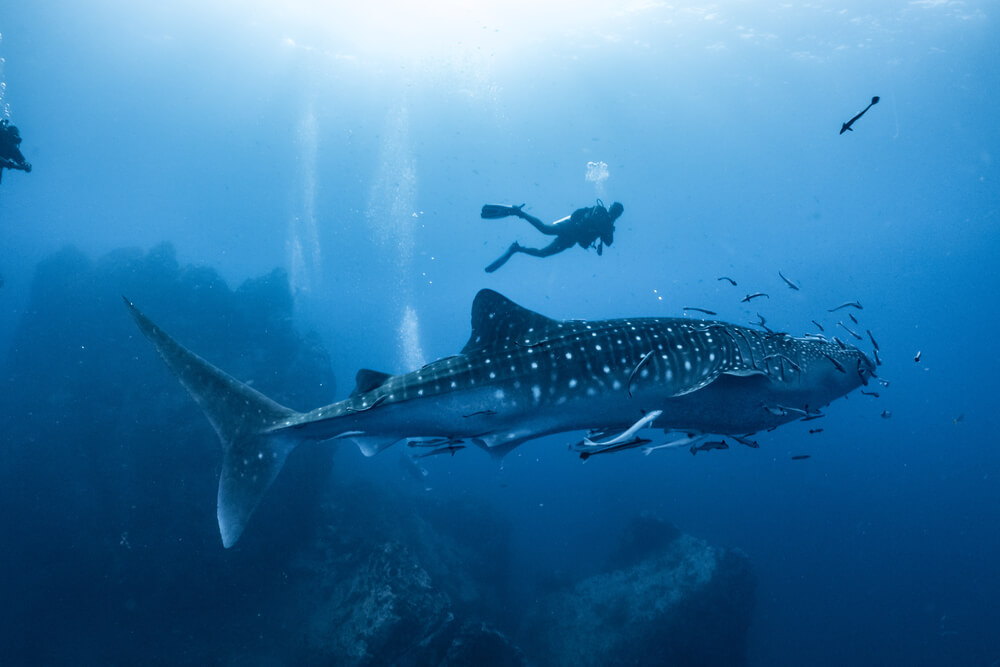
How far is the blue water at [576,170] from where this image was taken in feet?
99.1

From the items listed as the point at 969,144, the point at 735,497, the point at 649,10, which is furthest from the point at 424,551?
the point at 969,144

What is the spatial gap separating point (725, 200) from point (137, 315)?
259ft

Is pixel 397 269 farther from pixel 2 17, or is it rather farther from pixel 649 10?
pixel 649 10

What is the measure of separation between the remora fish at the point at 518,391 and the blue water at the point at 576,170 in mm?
4802

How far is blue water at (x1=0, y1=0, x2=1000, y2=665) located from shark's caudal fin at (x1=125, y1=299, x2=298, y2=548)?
8640 mm

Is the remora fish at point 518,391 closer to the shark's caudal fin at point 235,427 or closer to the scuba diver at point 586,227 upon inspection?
the shark's caudal fin at point 235,427

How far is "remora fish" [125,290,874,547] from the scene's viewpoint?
4.32m

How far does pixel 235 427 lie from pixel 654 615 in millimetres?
19876

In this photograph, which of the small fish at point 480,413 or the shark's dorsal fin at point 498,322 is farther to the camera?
the shark's dorsal fin at point 498,322

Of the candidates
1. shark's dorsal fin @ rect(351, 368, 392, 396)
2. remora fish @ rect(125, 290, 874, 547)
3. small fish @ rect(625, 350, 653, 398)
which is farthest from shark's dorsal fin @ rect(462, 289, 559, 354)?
small fish @ rect(625, 350, 653, 398)

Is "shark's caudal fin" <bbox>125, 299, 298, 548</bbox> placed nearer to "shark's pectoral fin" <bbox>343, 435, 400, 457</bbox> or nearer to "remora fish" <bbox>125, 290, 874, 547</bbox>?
"remora fish" <bbox>125, 290, 874, 547</bbox>

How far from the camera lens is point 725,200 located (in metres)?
69.8

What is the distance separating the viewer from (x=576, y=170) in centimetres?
5681

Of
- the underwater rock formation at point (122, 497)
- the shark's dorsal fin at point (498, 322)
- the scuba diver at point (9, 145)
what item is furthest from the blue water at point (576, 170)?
the scuba diver at point (9, 145)
